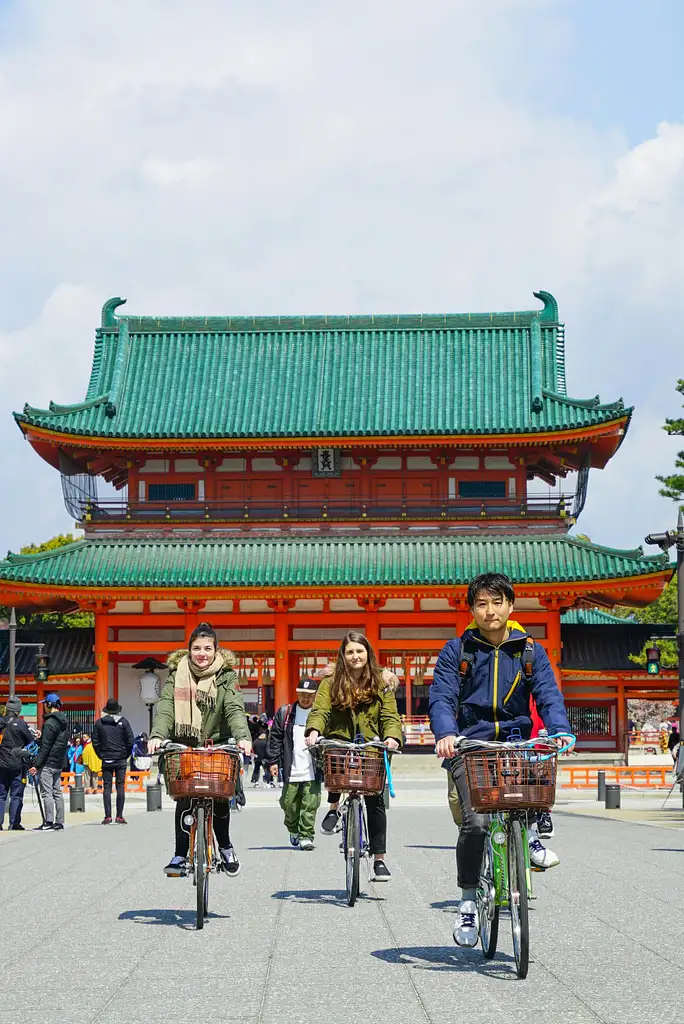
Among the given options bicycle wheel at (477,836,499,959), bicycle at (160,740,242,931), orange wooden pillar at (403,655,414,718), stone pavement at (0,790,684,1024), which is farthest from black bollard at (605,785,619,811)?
bicycle wheel at (477,836,499,959)

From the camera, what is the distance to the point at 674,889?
10766mm

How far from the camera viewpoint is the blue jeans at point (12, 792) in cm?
1934

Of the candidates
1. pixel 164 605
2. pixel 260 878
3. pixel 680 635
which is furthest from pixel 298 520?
pixel 260 878

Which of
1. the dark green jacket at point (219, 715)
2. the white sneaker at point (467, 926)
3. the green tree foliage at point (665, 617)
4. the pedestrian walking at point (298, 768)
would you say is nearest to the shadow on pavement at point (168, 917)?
the dark green jacket at point (219, 715)

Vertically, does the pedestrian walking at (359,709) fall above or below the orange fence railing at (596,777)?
above

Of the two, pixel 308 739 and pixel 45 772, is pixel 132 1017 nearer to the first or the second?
pixel 308 739

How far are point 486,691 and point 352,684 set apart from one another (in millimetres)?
2704

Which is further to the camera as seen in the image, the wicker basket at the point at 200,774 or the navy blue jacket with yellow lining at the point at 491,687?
the wicker basket at the point at 200,774

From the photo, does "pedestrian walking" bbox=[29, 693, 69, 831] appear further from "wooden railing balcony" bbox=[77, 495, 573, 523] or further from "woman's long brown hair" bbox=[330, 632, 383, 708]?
"wooden railing balcony" bbox=[77, 495, 573, 523]

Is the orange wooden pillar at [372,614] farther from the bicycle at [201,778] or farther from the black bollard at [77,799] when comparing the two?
Answer: the bicycle at [201,778]

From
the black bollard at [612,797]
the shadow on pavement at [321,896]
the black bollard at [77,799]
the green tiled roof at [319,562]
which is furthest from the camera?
the green tiled roof at [319,562]

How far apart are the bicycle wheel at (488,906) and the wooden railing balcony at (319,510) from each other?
30398 mm

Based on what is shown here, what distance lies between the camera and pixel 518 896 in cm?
662

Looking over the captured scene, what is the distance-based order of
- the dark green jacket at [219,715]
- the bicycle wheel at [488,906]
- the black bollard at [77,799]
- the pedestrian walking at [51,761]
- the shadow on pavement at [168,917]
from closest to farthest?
the bicycle wheel at [488,906] < the shadow on pavement at [168,917] < the dark green jacket at [219,715] < the pedestrian walking at [51,761] < the black bollard at [77,799]
